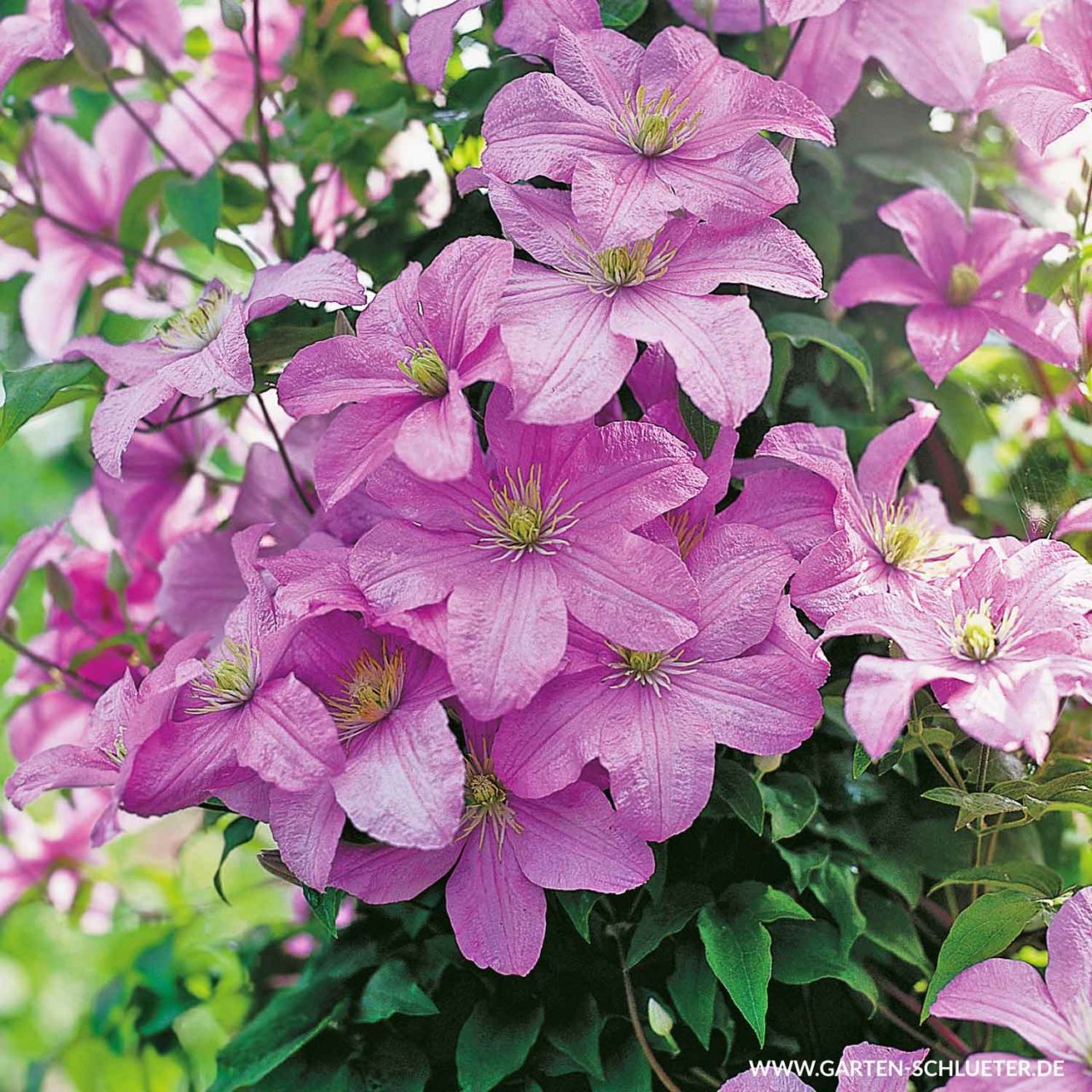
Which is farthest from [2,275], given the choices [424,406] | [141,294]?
[424,406]

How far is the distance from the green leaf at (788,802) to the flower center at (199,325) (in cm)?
32

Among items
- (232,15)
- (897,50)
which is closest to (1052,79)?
(897,50)

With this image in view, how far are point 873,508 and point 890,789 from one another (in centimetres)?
13

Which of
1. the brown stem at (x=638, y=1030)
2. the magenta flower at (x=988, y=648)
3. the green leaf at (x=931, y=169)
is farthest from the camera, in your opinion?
the green leaf at (x=931, y=169)

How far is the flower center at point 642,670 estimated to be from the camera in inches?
19.1

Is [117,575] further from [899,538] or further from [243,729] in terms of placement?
[899,538]

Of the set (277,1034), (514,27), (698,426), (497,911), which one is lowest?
(277,1034)

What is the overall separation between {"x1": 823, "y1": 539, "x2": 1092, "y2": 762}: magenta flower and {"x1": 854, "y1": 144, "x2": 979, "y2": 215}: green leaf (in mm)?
235

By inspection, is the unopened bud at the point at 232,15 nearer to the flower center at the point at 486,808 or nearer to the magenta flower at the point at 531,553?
the magenta flower at the point at 531,553

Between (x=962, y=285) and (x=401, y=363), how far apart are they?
303 millimetres

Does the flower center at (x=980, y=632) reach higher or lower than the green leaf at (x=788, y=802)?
higher

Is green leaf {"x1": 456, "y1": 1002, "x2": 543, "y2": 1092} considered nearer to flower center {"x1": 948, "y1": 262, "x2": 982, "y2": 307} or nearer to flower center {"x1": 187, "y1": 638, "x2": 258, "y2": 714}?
flower center {"x1": 187, "y1": 638, "x2": 258, "y2": 714}

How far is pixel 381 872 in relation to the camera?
0.49 meters

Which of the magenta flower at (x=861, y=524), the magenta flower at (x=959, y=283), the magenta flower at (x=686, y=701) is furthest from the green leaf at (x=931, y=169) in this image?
the magenta flower at (x=686, y=701)
